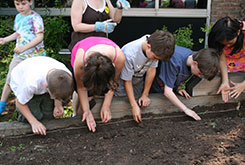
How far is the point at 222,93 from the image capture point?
10.4 feet

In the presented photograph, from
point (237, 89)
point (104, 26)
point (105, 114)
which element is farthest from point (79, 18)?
point (237, 89)

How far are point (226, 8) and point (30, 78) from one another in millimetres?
4868

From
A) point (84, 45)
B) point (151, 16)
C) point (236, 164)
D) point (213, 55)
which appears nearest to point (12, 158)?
point (84, 45)

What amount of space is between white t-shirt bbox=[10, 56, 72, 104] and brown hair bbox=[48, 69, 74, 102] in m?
0.17

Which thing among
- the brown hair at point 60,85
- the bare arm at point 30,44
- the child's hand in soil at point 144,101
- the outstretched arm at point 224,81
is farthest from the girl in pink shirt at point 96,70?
the outstretched arm at point 224,81

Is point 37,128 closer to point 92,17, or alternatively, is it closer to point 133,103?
point 133,103

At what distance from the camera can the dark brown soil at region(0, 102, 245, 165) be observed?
2.20 meters

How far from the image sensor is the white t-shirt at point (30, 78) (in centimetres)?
237

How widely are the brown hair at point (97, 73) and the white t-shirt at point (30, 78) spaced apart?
50 centimetres

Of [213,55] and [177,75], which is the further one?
[177,75]

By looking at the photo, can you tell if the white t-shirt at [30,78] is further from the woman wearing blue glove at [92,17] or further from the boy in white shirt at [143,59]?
the boy in white shirt at [143,59]

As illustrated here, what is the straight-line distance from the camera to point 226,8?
573 centimetres

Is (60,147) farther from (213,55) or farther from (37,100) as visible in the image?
(213,55)

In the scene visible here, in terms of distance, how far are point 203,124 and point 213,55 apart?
0.75m
